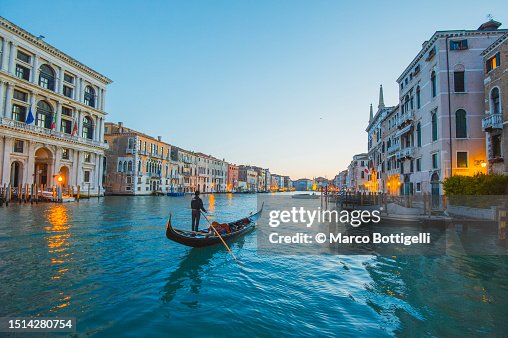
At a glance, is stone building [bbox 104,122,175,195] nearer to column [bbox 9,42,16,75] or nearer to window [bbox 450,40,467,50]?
column [bbox 9,42,16,75]

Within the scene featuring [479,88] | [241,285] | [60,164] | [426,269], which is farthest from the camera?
[60,164]

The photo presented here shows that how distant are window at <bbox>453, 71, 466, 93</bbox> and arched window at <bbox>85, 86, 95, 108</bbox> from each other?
1498 inches

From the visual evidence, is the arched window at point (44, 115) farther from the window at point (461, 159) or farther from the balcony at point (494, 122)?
the balcony at point (494, 122)

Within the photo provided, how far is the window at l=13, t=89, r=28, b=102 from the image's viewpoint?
25305 mm

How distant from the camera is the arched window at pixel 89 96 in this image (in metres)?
34.5

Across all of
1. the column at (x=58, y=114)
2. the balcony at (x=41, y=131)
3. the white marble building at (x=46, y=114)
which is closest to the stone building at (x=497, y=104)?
the white marble building at (x=46, y=114)

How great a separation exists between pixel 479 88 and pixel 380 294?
769 inches

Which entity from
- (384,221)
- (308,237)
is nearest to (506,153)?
(384,221)

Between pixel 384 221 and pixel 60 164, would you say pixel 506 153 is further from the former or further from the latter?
pixel 60 164

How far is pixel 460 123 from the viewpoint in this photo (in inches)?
722

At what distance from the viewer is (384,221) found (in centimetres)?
1415

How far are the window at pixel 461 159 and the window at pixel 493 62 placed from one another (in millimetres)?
5095

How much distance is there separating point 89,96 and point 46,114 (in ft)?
24.1

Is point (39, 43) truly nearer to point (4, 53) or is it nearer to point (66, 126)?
point (4, 53)
